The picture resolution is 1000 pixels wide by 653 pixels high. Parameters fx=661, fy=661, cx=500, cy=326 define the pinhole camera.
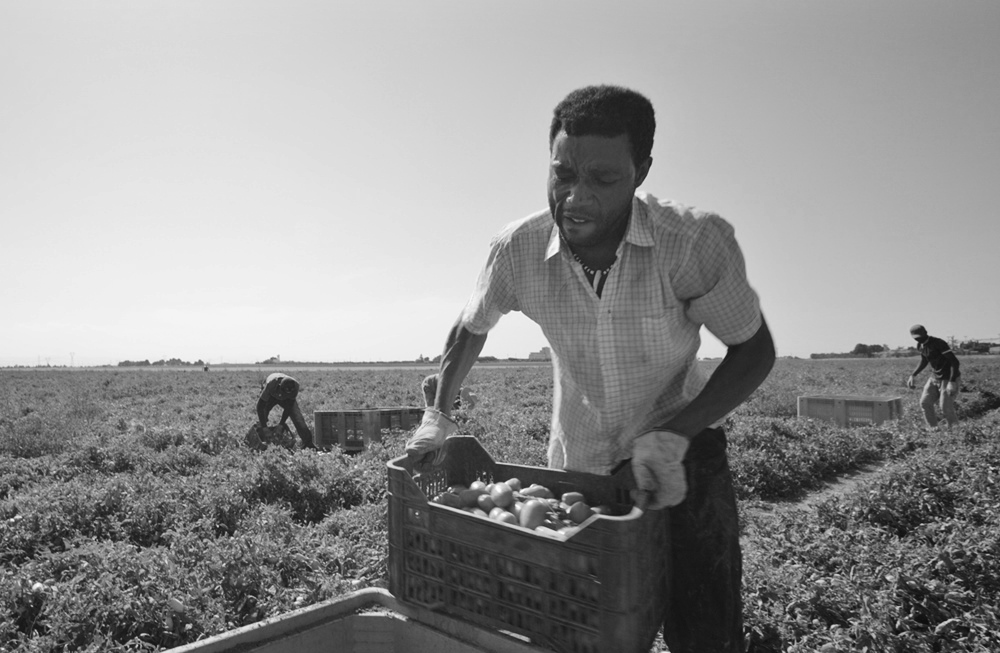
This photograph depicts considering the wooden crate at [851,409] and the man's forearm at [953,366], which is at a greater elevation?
the man's forearm at [953,366]

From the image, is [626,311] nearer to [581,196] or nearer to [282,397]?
[581,196]

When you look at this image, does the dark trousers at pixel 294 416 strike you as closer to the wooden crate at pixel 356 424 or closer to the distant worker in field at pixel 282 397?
the distant worker in field at pixel 282 397

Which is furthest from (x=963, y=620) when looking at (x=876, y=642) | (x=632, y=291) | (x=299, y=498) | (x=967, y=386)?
(x=967, y=386)

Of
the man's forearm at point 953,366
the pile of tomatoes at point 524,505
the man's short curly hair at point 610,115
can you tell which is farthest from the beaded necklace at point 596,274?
the man's forearm at point 953,366

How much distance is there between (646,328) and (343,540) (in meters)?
3.49

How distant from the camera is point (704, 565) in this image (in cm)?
219

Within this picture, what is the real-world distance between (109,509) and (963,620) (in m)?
6.27

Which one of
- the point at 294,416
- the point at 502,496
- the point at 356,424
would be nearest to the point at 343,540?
the point at 502,496

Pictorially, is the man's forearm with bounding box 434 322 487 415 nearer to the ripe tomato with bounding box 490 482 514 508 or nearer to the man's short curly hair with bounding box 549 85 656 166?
the ripe tomato with bounding box 490 482 514 508

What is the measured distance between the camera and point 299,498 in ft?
20.9

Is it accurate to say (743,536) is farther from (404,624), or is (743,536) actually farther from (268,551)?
(404,624)

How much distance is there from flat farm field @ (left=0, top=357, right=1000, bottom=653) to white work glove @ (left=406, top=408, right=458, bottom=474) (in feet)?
6.37

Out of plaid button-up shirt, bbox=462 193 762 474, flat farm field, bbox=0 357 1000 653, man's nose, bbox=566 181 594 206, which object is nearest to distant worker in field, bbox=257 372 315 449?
flat farm field, bbox=0 357 1000 653

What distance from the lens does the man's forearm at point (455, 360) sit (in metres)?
2.58
